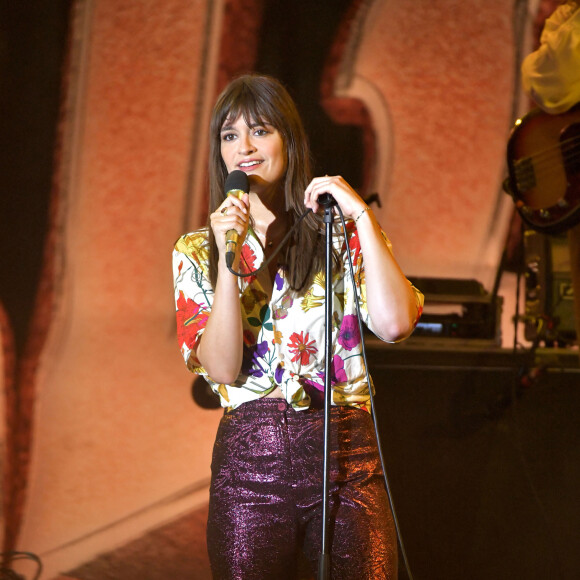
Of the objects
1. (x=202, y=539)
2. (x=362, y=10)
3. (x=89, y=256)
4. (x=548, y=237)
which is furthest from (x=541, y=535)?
(x=362, y=10)

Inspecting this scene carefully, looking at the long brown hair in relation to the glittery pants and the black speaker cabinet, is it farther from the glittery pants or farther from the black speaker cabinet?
the black speaker cabinet

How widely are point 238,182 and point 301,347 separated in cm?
34

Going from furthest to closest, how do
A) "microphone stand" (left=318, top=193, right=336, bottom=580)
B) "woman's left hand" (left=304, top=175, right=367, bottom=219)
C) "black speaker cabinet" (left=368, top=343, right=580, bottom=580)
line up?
1. "black speaker cabinet" (left=368, top=343, right=580, bottom=580)
2. "woman's left hand" (left=304, top=175, right=367, bottom=219)
3. "microphone stand" (left=318, top=193, right=336, bottom=580)

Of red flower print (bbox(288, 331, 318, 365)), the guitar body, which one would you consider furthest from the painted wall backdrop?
red flower print (bbox(288, 331, 318, 365))

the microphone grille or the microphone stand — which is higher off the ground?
the microphone grille

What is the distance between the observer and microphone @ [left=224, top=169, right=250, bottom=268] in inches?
43.0

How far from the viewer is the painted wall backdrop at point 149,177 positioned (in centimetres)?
248

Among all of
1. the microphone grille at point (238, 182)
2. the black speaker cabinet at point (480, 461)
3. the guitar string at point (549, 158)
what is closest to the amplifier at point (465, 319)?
the black speaker cabinet at point (480, 461)

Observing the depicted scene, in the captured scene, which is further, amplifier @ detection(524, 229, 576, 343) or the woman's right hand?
amplifier @ detection(524, 229, 576, 343)

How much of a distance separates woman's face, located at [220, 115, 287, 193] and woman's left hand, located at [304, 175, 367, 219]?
231 millimetres

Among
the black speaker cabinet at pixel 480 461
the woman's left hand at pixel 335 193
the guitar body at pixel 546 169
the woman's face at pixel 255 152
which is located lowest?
the black speaker cabinet at pixel 480 461

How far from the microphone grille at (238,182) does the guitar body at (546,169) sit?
4.40 ft

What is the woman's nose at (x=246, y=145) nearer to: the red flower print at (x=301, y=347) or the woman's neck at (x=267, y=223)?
the woman's neck at (x=267, y=223)

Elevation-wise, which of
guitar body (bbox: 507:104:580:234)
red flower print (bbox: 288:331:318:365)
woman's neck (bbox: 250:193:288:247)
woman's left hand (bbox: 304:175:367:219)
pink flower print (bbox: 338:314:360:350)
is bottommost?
red flower print (bbox: 288:331:318:365)
